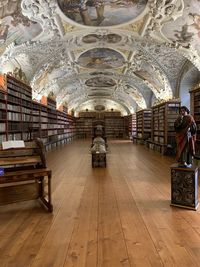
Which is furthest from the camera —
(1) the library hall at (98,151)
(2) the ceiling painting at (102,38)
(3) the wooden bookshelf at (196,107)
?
(2) the ceiling painting at (102,38)

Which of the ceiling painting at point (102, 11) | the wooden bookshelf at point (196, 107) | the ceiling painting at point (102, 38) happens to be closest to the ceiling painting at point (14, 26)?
the ceiling painting at point (102, 11)

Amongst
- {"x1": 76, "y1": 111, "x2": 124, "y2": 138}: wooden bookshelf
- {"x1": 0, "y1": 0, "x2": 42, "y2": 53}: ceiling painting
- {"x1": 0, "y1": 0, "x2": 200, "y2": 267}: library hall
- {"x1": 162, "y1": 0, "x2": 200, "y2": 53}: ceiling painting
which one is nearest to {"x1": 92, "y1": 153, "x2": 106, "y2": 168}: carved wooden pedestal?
{"x1": 0, "y1": 0, "x2": 200, "y2": 267}: library hall

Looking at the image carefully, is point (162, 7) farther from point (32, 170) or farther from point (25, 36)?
point (32, 170)

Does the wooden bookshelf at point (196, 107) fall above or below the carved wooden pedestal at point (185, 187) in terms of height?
above

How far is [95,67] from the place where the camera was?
57.1ft

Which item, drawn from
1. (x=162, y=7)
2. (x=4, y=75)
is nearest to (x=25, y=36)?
(x=4, y=75)

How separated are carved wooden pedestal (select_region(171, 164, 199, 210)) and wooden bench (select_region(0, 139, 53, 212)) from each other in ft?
8.29

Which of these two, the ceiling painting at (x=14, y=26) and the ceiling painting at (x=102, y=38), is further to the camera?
the ceiling painting at (x=102, y=38)

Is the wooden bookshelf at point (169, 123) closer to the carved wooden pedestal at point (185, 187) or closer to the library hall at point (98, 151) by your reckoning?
the library hall at point (98, 151)

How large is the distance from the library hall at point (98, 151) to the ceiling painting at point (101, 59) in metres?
0.07

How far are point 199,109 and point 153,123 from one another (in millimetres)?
7563

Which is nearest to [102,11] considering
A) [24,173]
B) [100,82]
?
[24,173]

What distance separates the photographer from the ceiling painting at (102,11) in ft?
27.5

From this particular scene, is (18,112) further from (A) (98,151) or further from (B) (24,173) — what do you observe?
(B) (24,173)
